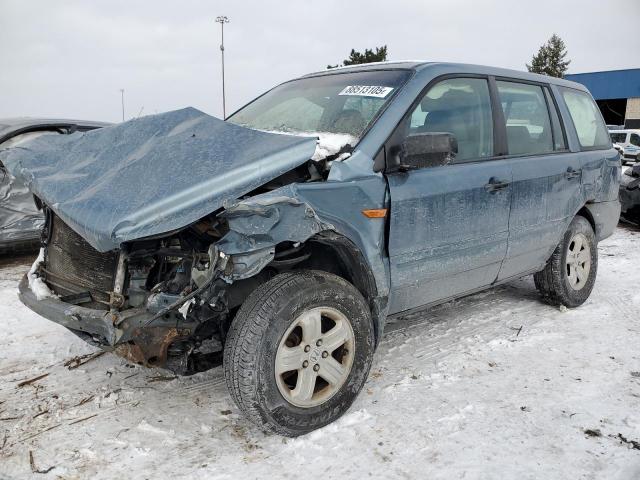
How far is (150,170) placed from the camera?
8.37 feet

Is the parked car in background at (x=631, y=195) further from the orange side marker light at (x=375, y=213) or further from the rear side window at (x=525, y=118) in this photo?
the orange side marker light at (x=375, y=213)

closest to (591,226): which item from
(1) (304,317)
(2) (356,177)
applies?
(2) (356,177)

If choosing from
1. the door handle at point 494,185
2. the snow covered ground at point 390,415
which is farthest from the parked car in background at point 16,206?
the door handle at point 494,185

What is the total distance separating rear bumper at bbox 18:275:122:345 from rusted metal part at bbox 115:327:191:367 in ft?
0.30

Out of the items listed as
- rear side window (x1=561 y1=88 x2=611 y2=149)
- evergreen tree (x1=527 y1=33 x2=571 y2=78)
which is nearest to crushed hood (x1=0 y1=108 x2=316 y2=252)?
rear side window (x1=561 y1=88 x2=611 y2=149)

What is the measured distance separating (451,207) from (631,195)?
6552 millimetres

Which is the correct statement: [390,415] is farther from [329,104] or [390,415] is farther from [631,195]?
[631,195]

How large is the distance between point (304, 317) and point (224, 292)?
0.39 m

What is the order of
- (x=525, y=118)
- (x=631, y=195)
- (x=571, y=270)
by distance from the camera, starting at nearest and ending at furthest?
(x=525, y=118), (x=571, y=270), (x=631, y=195)

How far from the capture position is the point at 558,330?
157 inches

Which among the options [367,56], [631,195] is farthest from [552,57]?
[631,195]

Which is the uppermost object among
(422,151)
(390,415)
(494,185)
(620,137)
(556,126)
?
(556,126)

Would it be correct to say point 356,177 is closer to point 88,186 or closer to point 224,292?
point 224,292

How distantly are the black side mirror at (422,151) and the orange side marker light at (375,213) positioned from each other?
9.2 inches
